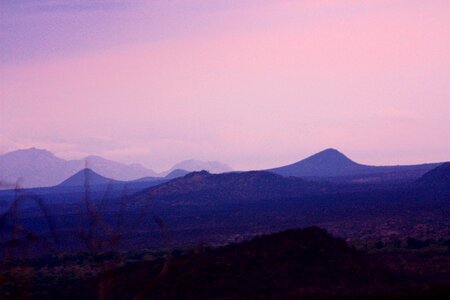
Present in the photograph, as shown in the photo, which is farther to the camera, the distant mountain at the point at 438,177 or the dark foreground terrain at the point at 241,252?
the distant mountain at the point at 438,177

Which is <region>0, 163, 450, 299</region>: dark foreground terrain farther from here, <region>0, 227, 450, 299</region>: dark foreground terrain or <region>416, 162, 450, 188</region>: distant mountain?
<region>416, 162, 450, 188</region>: distant mountain

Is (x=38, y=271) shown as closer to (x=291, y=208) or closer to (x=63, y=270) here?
(x=63, y=270)

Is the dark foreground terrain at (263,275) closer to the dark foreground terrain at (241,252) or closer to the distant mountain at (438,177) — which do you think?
the dark foreground terrain at (241,252)

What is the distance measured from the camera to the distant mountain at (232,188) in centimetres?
10262

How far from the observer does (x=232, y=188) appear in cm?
10856

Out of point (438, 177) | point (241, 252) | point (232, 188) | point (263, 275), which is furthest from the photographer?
point (232, 188)

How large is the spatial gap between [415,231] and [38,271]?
24.3m

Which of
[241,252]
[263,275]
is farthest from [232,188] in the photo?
[263,275]

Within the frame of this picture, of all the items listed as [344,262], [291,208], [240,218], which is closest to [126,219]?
[240,218]

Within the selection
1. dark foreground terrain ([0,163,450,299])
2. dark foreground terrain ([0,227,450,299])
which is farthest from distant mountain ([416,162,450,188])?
dark foreground terrain ([0,227,450,299])

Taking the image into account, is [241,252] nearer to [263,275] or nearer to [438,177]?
[263,275]

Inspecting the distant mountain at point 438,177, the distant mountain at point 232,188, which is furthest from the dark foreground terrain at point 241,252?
the distant mountain at point 232,188

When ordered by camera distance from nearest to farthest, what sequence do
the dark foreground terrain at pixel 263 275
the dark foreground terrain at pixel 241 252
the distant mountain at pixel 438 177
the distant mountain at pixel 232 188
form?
the dark foreground terrain at pixel 241 252 < the dark foreground terrain at pixel 263 275 < the distant mountain at pixel 438 177 < the distant mountain at pixel 232 188

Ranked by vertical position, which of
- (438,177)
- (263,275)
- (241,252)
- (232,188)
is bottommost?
(263,275)
